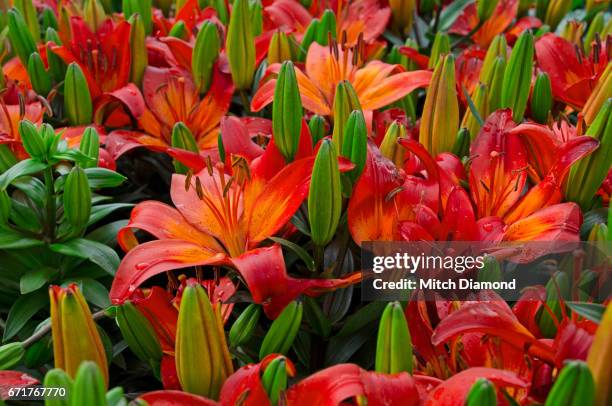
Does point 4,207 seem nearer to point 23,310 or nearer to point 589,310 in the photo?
point 23,310

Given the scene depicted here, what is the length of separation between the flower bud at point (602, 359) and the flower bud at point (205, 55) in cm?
63

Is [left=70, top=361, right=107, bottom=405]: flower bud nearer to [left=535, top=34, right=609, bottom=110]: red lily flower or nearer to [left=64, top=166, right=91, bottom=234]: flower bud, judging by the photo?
[left=64, top=166, right=91, bottom=234]: flower bud

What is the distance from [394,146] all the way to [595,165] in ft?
0.62

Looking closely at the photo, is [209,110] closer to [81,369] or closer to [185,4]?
[185,4]

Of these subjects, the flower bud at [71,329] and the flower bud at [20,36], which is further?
the flower bud at [20,36]

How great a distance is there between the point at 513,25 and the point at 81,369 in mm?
957

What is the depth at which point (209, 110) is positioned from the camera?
0.97m

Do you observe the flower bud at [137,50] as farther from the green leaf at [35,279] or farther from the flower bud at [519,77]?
the flower bud at [519,77]

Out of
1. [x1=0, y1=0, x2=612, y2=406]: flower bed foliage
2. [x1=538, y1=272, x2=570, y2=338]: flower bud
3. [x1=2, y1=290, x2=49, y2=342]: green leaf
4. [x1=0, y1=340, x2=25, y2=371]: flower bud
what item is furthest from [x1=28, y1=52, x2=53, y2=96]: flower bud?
[x1=538, y1=272, x2=570, y2=338]: flower bud

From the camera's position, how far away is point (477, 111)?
88cm

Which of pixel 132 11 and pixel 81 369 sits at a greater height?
pixel 132 11

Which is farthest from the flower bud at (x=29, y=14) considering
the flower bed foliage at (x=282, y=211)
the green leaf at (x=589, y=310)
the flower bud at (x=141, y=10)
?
the green leaf at (x=589, y=310)

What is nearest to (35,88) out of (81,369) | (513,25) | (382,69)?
(382,69)

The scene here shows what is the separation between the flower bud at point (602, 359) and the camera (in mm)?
479
